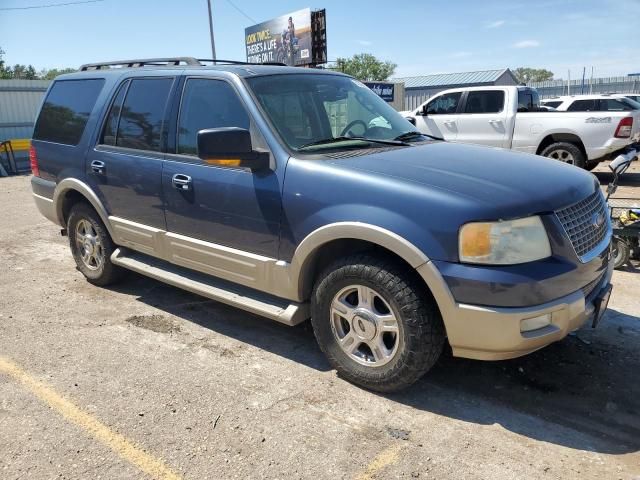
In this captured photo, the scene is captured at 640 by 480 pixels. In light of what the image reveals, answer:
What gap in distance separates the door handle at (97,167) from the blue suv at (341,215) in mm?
14

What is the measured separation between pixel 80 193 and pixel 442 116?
8773 mm

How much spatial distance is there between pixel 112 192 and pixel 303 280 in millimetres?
2149

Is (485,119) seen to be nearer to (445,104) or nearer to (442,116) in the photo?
(442,116)

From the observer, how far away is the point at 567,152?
10680 millimetres

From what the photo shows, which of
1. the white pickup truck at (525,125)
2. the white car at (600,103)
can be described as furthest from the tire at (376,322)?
the white car at (600,103)

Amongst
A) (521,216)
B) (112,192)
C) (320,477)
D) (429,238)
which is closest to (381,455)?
(320,477)

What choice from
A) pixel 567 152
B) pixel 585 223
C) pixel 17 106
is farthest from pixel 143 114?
pixel 17 106

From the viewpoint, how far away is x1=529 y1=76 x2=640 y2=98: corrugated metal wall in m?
36.5

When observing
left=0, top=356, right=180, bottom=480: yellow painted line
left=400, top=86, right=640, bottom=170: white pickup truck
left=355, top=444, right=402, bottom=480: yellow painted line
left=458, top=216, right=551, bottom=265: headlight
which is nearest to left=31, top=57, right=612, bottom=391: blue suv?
left=458, top=216, right=551, bottom=265: headlight

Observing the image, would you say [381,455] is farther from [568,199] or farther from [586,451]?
[568,199]

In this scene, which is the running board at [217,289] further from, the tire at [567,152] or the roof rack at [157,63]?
the tire at [567,152]

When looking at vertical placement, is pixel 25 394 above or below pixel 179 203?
below

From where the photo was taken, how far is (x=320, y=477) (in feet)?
8.51

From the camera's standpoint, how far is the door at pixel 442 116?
11.9 m
